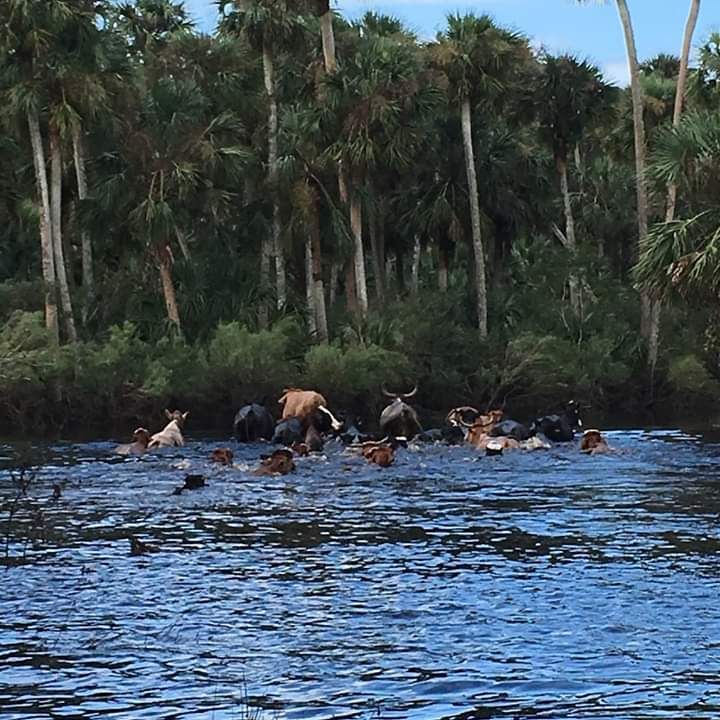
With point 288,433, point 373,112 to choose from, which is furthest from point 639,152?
point 288,433

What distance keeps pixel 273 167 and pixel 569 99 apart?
11.8 metres

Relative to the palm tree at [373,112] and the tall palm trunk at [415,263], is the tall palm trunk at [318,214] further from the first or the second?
the tall palm trunk at [415,263]

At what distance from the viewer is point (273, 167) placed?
164 ft

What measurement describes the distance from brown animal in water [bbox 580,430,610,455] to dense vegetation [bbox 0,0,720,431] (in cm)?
375

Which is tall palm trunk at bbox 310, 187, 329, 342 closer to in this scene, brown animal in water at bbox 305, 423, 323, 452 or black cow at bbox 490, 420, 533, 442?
brown animal in water at bbox 305, 423, 323, 452

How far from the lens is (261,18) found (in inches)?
2013

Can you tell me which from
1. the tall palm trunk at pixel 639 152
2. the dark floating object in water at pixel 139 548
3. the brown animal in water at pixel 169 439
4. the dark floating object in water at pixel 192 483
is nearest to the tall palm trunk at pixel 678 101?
the tall palm trunk at pixel 639 152

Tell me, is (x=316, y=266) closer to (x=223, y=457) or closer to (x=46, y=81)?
(x=46, y=81)

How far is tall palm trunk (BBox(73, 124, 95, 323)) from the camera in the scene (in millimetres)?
47938

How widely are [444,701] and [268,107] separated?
42933 millimetres

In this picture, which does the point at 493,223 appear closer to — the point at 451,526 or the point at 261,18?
the point at 261,18

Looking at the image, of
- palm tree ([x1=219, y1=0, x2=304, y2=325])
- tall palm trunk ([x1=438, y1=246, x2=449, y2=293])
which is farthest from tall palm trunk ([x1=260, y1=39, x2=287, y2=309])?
tall palm trunk ([x1=438, y1=246, x2=449, y2=293])

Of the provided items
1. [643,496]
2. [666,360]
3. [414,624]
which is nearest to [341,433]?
[643,496]

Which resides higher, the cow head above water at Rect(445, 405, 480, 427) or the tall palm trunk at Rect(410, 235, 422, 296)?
the tall palm trunk at Rect(410, 235, 422, 296)
